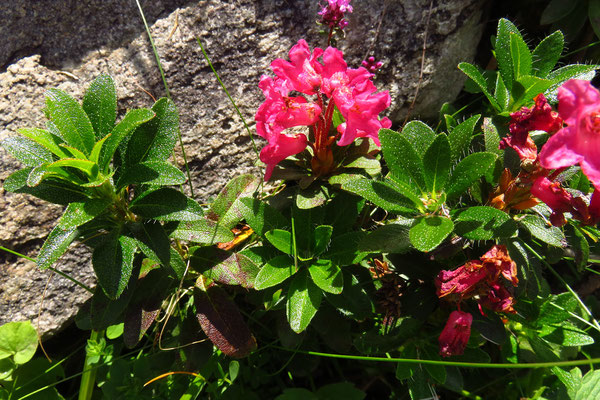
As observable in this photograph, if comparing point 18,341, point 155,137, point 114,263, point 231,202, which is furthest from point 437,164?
point 18,341

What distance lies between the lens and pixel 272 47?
205cm

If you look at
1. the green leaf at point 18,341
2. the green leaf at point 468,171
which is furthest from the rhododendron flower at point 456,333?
the green leaf at point 18,341

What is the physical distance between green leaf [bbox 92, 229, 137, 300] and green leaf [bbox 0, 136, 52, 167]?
12.5 inches

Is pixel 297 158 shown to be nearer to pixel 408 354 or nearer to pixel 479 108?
pixel 408 354

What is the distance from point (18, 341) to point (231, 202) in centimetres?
101

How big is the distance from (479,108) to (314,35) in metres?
0.88

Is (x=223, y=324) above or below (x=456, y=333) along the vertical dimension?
above

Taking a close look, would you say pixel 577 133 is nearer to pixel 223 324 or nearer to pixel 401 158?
pixel 401 158

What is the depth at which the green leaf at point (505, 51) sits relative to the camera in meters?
1.68

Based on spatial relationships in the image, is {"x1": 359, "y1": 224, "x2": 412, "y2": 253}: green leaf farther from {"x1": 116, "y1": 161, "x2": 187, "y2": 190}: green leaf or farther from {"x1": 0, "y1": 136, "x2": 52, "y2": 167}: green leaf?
{"x1": 0, "y1": 136, "x2": 52, "y2": 167}: green leaf

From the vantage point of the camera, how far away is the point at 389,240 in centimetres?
149

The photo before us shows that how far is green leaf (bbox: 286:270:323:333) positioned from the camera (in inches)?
59.7

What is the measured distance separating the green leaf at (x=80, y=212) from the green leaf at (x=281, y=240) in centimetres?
53

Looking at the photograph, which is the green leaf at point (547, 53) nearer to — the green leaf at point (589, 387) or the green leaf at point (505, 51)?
the green leaf at point (505, 51)
